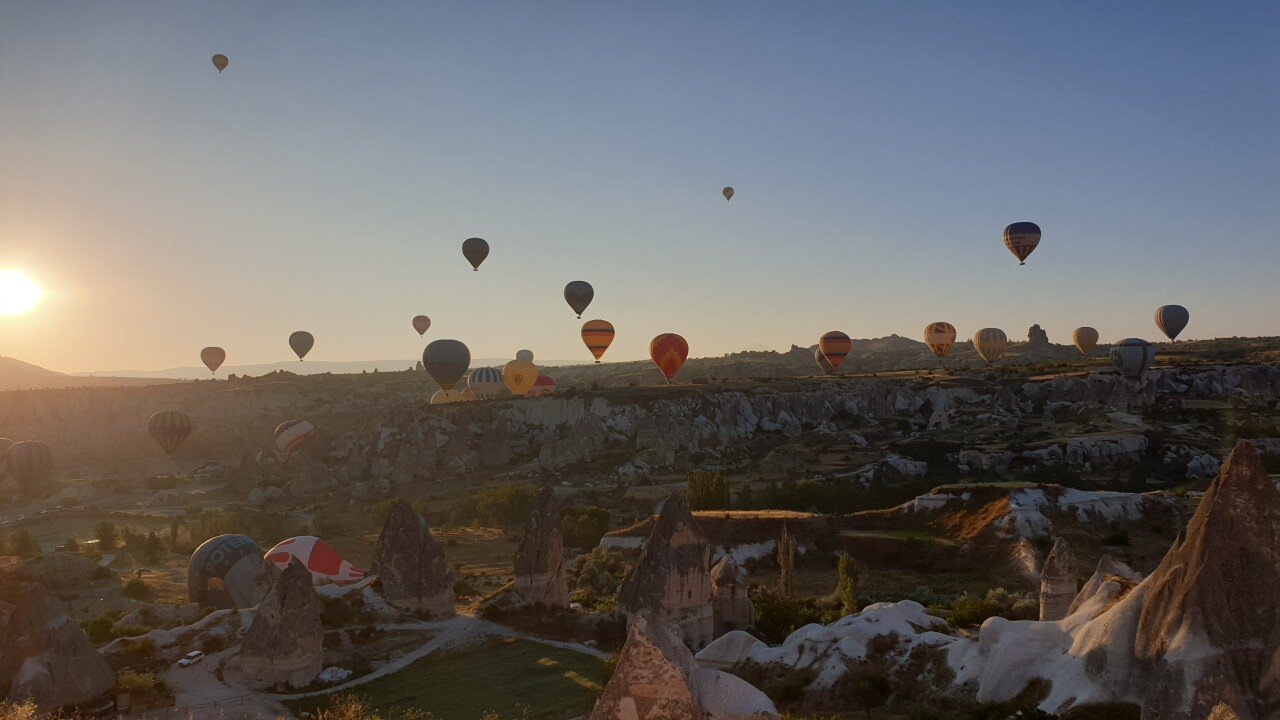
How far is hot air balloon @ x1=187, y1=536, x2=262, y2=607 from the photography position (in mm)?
38062

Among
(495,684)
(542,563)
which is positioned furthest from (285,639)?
(542,563)

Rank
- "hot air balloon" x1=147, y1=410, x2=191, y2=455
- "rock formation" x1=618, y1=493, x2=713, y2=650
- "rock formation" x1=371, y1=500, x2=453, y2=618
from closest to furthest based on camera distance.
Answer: "rock formation" x1=618, y1=493, x2=713, y2=650 < "rock formation" x1=371, y1=500, x2=453, y2=618 < "hot air balloon" x1=147, y1=410, x2=191, y2=455

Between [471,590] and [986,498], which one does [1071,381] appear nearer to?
[986,498]

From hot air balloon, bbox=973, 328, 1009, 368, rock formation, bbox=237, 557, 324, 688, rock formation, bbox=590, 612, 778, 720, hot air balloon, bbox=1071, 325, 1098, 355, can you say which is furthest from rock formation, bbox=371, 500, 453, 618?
hot air balloon, bbox=1071, 325, 1098, 355

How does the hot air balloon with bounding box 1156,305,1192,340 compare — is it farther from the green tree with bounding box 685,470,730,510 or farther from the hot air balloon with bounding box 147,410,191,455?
the hot air balloon with bounding box 147,410,191,455

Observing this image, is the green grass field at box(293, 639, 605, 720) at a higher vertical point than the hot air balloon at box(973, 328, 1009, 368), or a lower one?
lower

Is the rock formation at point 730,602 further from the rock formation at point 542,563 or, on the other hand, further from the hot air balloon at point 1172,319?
the hot air balloon at point 1172,319

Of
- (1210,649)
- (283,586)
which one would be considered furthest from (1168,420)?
(283,586)

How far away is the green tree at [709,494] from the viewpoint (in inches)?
2309

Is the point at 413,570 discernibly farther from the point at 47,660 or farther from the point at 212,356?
the point at 212,356

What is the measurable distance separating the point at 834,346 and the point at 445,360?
5253 cm

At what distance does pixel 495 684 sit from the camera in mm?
27594

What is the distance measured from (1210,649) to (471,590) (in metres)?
31.1

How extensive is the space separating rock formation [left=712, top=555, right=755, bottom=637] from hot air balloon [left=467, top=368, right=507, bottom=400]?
259 ft
